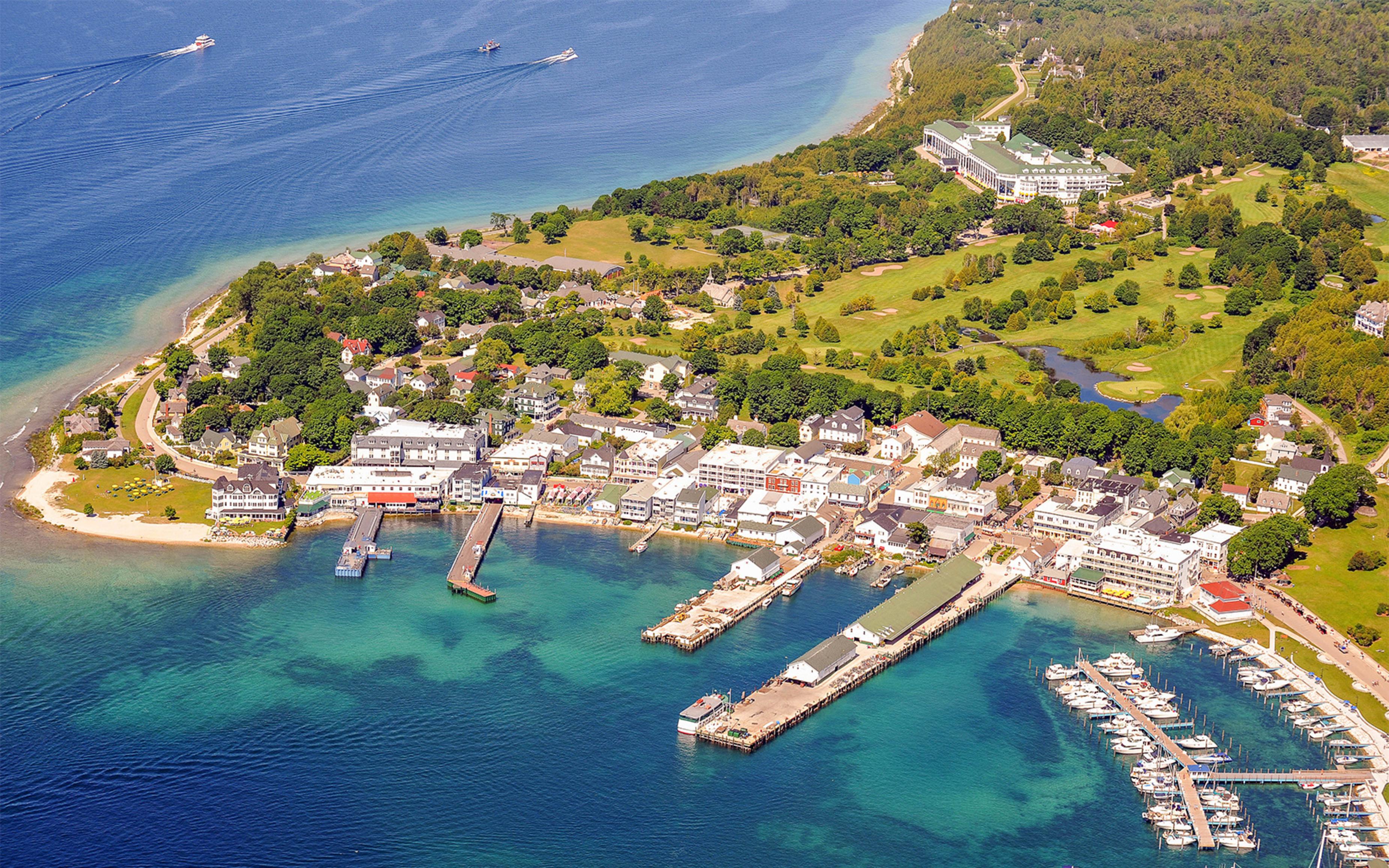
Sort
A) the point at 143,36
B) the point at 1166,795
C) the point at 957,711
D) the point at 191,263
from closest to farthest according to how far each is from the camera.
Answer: the point at 1166,795
the point at 957,711
the point at 191,263
the point at 143,36

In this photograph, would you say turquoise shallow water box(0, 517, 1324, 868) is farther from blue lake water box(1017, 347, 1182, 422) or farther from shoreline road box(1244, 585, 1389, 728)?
blue lake water box(1017, 347, 1182, 422)

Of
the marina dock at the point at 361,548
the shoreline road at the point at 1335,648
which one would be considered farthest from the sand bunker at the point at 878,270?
the shoreline road at the point at 1335,648

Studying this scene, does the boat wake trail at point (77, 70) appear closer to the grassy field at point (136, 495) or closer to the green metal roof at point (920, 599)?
the grassy field at point (136, 495)

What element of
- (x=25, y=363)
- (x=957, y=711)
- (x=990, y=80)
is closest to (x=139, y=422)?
(x=25, y=363)

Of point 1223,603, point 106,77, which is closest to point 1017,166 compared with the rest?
point 1223,603

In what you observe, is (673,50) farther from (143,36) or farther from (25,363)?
(25,363)

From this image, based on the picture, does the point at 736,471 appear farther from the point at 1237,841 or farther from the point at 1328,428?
the point at 1237,841

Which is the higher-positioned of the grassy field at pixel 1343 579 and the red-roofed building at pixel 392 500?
the red-roofed building at pixel 392 500
